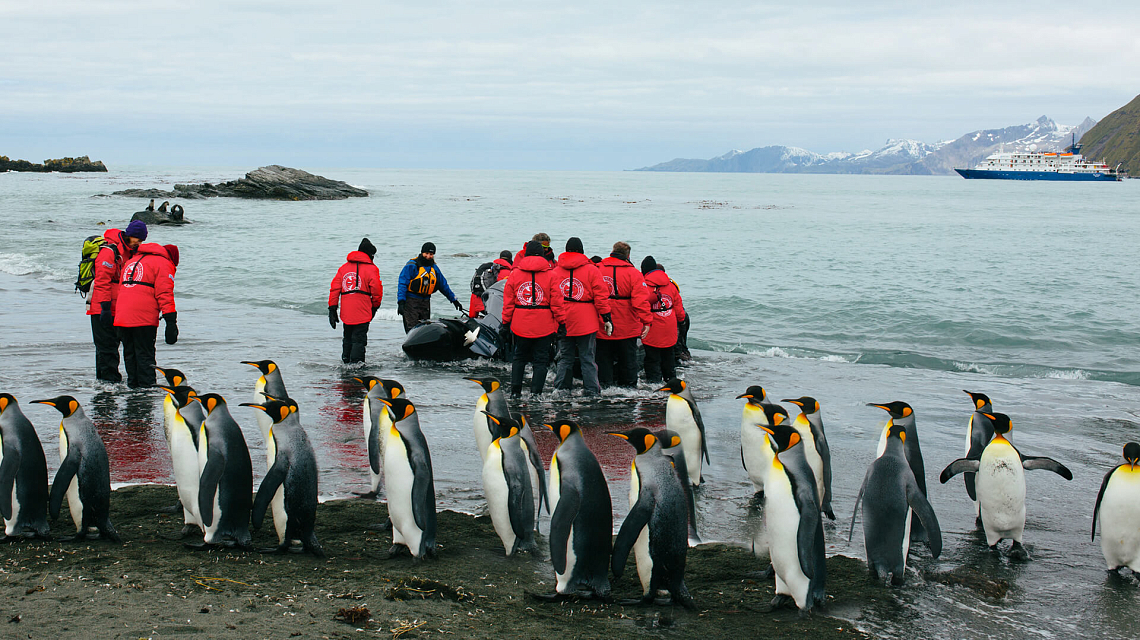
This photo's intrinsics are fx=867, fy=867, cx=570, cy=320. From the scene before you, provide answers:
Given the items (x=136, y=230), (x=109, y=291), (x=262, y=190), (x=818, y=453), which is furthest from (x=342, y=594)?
(x=262, y=190)

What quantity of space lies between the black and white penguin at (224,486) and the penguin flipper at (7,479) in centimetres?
105

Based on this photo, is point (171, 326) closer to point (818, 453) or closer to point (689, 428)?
point (689, 428)

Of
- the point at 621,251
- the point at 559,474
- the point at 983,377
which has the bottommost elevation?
the point at 983,377

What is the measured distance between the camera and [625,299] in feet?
34.0

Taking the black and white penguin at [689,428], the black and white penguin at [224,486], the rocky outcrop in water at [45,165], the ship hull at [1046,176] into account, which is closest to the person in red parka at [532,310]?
the black and white penguin at [689,428]

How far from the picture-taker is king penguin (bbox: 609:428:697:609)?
185 inches

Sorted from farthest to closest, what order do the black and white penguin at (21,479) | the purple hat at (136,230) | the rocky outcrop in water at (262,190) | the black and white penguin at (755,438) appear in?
the rocky outcrop in water at (262,190) → the purple hat at (136,230) → the black and white penguin at (755,438) → the black and white penguin at (21,479)

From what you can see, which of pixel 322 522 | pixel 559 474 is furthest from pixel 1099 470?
pixel 322 522

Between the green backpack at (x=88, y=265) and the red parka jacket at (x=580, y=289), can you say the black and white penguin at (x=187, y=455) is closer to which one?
the red parka jacket at (x=580, y=289)

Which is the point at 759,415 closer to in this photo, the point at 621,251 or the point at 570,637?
the point at 570,637

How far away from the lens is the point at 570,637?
14.0 ft

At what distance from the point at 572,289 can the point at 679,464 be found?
4.68 metres

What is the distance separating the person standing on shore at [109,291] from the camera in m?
9.89

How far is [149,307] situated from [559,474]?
6592mm
